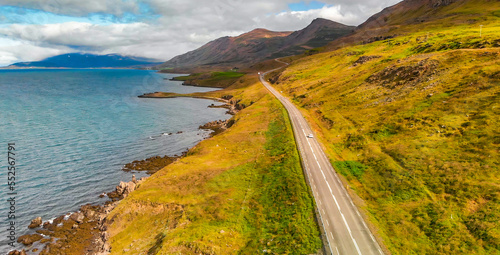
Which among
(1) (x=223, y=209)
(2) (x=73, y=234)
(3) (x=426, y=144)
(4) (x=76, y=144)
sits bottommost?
(2) (x=73, y=234)

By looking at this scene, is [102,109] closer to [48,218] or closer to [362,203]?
[48,218]

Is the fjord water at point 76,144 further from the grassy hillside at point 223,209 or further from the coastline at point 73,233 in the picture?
the grassy hillside at point 223,209

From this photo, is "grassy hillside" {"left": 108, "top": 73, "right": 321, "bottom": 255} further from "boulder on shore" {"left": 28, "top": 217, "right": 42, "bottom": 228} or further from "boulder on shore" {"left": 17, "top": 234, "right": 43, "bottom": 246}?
"boulder on shore" {"left": 28, "top": 217, "right": 42, "bottom": 228}

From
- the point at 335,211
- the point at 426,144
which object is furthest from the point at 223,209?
the point at 426,144

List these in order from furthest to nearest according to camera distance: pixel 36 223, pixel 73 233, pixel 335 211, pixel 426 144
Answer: pixel 426 144 → pixel 36 223 → pixel 73 233 → pixel 335 211

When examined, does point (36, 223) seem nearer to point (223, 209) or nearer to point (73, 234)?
point (73, 234)

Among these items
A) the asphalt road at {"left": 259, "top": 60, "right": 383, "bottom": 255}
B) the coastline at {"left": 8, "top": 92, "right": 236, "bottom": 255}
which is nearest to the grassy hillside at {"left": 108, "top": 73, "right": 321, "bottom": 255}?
the asphalt road at {"left": 259, "top": 60, "right": 383, "bottom": 255}
